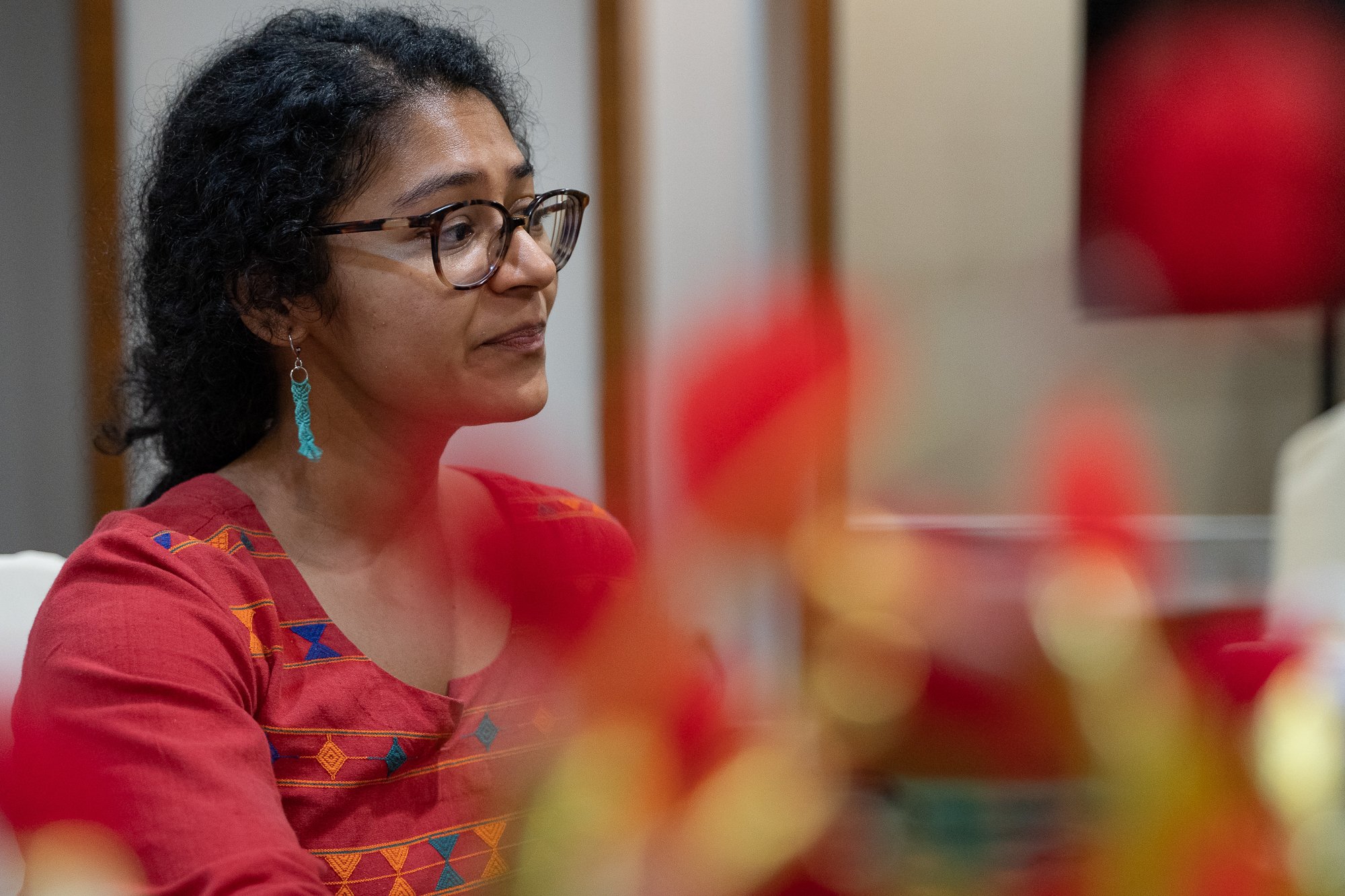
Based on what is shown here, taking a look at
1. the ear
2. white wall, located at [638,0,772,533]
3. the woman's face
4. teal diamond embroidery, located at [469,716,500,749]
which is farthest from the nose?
white wall, located at [638,0,772,533]

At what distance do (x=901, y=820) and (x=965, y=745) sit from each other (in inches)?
1.8

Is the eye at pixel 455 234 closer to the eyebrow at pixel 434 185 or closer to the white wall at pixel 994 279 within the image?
the eyebrow at pixel 434 185

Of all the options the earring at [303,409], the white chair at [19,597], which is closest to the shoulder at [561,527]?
the earring at [303,409]

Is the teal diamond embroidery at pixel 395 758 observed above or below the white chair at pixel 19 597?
below

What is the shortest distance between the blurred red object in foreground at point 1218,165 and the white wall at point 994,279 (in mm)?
86

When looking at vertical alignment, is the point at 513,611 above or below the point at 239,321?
below

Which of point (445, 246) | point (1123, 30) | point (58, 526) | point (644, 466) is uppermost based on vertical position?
point (1123, 30)

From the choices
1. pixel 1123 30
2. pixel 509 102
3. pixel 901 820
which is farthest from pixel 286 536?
pixel 1123 30

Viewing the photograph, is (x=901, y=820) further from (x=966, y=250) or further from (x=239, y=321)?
(x=966, y=250)

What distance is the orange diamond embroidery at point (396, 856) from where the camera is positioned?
501 millimetres

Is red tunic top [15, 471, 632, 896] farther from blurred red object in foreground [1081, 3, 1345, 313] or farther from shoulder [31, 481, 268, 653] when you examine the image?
blurred red object in foreground [1081, 3, 1345, 313]

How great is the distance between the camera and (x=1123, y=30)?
2.53 feet

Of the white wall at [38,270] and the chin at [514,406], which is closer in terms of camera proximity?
the chin at [514,406]

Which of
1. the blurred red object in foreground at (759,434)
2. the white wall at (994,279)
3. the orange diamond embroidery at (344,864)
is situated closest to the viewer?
the blurred red object in foreground at (759,434)
